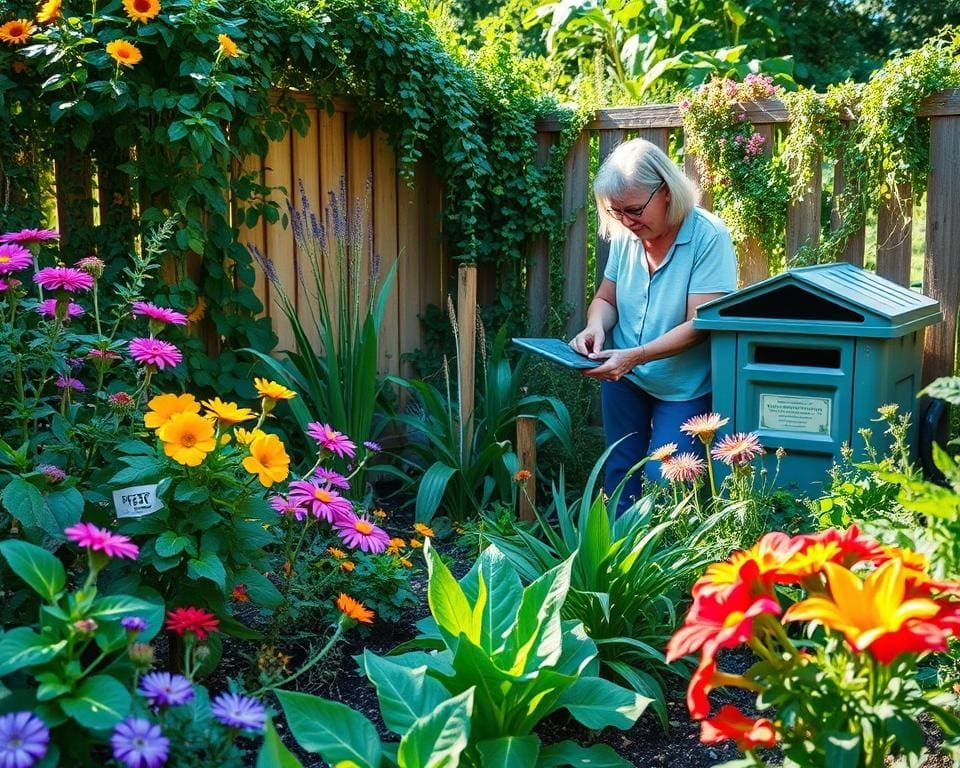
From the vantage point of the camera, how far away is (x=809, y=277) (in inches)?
116

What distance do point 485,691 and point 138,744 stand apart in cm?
73

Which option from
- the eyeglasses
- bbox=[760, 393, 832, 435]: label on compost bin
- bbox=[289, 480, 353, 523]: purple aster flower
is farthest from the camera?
the eyeglasses

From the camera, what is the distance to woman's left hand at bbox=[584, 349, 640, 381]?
340 centimetres

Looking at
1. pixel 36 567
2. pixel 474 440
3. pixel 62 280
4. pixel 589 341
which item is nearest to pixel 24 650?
pixel 36 567

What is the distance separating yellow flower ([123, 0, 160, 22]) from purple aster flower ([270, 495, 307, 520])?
6.08 ft

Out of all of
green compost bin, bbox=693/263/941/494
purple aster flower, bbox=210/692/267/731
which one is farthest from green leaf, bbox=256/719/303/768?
green compost bin, bbox=693/263/941/494

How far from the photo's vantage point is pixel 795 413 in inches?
120

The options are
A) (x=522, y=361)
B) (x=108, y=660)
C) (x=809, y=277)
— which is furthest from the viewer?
(x=522, y=361)

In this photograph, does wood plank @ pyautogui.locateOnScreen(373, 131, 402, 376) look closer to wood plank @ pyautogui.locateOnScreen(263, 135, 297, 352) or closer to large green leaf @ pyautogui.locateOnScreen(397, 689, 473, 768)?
wood plank @ pyautogui.locateOnScreen(263, 135, 297, 352)

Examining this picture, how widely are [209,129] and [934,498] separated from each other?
272 centimetres

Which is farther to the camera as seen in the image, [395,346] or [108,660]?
[395,346]

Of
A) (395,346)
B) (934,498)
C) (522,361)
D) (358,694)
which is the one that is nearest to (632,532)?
(358,694)

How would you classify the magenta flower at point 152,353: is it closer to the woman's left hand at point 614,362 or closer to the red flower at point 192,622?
the red flower at point 192,622

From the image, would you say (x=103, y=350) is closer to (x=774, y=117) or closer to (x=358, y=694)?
(x=358, y=694)
